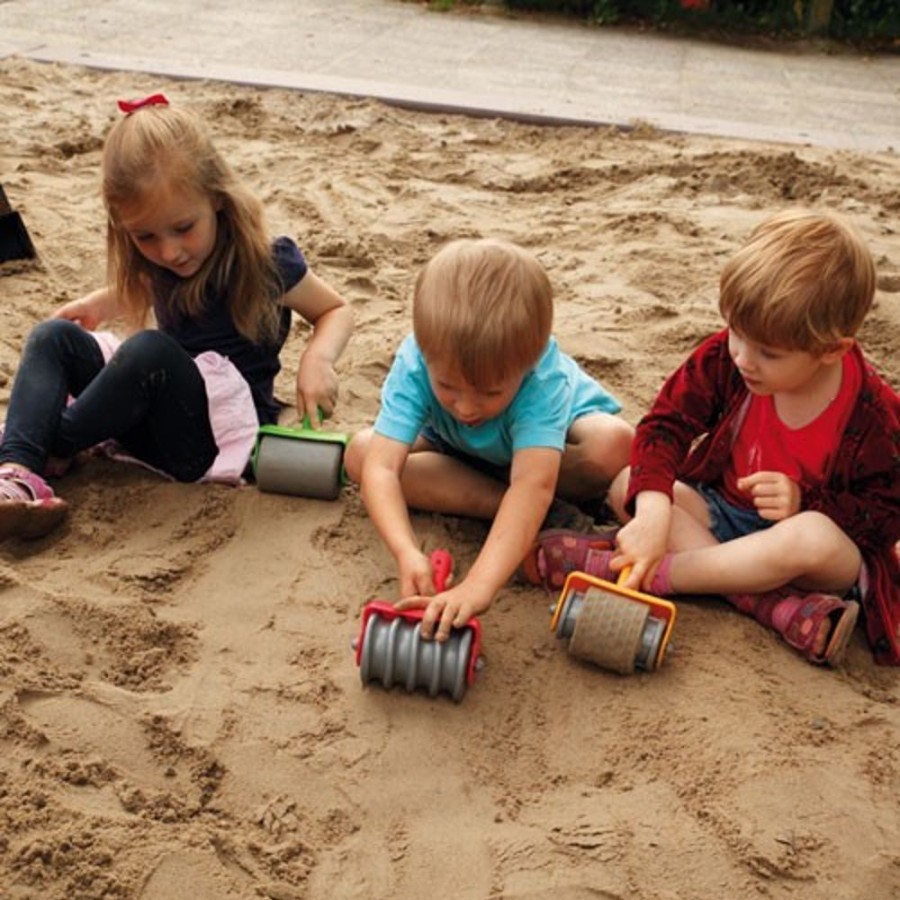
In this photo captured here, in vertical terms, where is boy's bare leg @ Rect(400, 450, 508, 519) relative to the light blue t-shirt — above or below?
below

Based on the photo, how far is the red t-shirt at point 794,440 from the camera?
7.72ft

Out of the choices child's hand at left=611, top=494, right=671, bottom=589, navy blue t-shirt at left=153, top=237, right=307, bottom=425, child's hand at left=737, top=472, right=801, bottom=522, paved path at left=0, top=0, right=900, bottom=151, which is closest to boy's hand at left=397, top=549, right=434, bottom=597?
child's hand at left=611, top=494, right=671, bottom=589

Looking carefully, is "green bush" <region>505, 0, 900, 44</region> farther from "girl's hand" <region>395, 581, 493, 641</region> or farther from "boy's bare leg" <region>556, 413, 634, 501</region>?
"girl's hand" <region>395, 581, 493, 641</region>

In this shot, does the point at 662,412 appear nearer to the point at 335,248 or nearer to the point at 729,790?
the point at 729,790

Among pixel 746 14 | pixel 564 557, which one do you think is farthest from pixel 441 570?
pixel 746 14

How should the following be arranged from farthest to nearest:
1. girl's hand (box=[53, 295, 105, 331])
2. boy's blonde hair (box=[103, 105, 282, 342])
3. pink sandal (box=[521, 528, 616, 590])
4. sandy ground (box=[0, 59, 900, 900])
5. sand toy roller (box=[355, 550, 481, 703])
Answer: girl's hand (box=[53, 295, 105, 331])
boy's blonde hair (box=[103, 105, 282, 342])
pink sandal (box=[521, 528, 616, 590])
sand toy roller (box=[355, 550, 481, 703])
sandy ground (box=[0, 59, 900, 900])

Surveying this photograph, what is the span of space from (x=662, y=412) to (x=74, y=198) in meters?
2.58

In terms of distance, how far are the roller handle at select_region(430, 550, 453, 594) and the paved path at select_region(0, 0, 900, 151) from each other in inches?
147

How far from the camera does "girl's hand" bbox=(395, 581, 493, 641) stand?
2.10 m

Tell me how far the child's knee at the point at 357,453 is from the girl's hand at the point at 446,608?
583 mm

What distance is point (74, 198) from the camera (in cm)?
436

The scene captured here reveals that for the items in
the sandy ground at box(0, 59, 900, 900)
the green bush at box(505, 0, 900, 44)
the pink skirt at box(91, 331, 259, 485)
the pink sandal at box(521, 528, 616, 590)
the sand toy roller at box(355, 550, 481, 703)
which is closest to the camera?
the sandy ground at box(0, 59, 900, 900)

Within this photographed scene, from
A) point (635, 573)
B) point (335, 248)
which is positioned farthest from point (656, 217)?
point (635, 573)

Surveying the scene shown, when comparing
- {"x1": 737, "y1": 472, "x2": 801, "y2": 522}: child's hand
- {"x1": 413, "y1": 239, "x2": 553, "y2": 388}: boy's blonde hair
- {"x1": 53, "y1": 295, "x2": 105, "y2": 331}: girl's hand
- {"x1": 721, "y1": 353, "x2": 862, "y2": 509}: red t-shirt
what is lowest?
{"x1": 53, "y1": 295, "x2": 105, "y2": 331}: girl's hand
